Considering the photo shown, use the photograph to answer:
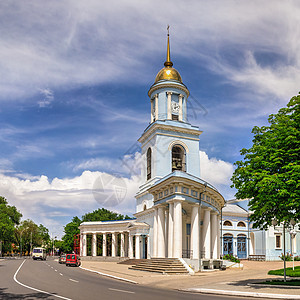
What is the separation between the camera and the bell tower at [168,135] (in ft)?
163

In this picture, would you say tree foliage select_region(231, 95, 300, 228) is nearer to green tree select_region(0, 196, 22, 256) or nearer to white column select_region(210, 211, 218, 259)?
white column select_region(210, 211, 218, 259)

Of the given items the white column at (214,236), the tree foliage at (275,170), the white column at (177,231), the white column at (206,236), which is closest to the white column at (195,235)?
the white column at (177,231)

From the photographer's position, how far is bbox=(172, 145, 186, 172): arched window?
166ft

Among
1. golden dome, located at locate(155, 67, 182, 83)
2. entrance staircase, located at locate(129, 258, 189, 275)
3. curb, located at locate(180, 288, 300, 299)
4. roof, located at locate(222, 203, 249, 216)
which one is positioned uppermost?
golden dome, located at locate(155, 67, 182, 83)

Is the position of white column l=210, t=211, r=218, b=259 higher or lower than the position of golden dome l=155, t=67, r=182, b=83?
lower

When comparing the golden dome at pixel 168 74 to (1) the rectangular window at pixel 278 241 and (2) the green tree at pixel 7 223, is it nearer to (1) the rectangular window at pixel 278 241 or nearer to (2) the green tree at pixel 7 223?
(1) the rectangular window at pixel 278 241

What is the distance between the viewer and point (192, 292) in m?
18.6

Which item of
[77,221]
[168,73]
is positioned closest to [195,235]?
[168,73]

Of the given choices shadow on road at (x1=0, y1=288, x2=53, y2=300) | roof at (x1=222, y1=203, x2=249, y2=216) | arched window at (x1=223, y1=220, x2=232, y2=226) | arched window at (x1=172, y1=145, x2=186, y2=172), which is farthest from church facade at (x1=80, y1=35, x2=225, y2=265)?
shadow on road at (x1=0, y1=288, x2=53, y2=300)

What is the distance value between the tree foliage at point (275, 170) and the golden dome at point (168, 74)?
32584mm

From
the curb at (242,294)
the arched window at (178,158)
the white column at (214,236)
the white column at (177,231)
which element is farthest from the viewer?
the arched window at (178,158)

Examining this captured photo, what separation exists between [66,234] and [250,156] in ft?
298

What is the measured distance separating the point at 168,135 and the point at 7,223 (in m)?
55.7

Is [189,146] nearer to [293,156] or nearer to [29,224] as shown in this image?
[293,156]
